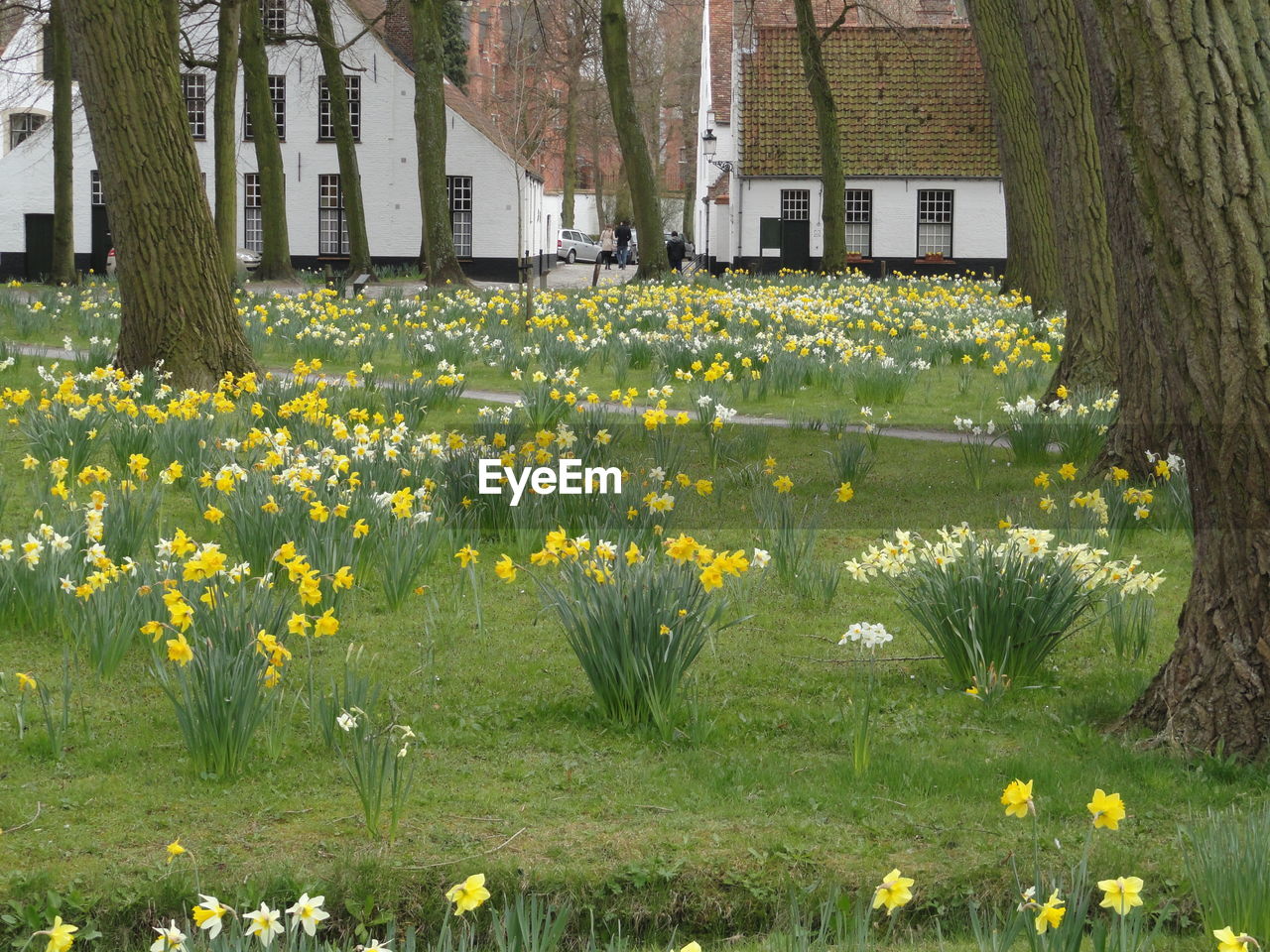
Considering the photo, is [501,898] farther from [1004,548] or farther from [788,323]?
[788,323]

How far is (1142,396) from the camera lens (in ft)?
26.0

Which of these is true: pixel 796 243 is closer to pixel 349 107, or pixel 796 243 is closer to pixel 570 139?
pixel 349 107

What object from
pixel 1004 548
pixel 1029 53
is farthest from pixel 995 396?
pixel 1004 548

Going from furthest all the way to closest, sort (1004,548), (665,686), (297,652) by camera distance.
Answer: (297,652), (1004,548), (665,686)

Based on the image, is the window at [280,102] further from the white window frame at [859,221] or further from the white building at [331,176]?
the white window frame at [859,221]

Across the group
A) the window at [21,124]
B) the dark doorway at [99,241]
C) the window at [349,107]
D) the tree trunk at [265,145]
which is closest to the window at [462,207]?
the window at [349,107]

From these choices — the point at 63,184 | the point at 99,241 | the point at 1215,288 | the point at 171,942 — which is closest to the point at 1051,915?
the point at 171,942

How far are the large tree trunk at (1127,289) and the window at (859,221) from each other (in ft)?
109

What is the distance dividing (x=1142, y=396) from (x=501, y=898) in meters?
5.48

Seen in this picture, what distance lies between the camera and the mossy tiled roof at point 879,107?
40.3 metres

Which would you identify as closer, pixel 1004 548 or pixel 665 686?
pixel 665 686

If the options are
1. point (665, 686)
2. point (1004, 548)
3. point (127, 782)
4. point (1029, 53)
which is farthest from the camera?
point (1029, 53)

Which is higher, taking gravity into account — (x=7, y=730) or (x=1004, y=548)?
(x=1004, y=548)

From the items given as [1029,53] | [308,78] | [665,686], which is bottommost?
[665,686]
